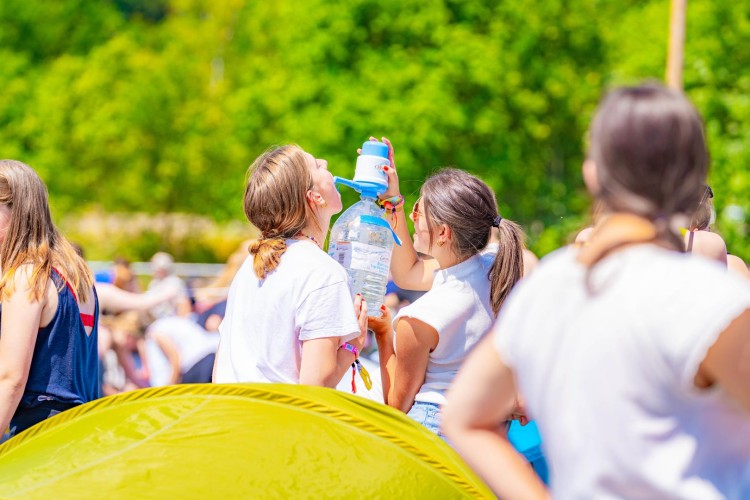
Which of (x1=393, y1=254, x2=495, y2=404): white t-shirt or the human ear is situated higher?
the human ear

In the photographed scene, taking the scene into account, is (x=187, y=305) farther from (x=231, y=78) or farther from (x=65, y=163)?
(x=231, y=78)

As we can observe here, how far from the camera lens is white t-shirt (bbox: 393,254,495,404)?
142 inches

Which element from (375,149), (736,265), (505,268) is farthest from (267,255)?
(736,265)

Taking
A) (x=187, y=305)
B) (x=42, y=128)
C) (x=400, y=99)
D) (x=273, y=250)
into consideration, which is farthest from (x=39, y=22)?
(x=273, y=250)

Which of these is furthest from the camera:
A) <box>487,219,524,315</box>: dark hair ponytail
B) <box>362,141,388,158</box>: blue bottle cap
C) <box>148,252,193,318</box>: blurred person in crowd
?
<box>148,252,193,318</box>: blurred person in crowd

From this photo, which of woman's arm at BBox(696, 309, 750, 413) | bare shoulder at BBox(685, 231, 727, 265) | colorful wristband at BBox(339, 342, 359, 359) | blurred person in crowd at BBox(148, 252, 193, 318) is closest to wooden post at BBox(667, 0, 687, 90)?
blurred person in crowd at BBox(148, 252, 193, 318)

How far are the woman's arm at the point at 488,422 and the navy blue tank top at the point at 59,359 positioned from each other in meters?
2.00

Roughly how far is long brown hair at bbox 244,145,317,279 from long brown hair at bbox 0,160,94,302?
0.71 m

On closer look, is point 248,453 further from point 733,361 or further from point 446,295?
point 733,361

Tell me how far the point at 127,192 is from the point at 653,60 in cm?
1556

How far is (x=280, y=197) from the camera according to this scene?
3.42m

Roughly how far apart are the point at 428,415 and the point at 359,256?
626 millimetres

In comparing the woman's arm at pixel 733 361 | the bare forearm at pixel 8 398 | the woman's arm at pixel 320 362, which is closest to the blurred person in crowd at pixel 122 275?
the bare forearm at pixel 8 398

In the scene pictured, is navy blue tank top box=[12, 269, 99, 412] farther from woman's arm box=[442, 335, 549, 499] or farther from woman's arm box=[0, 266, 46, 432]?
woman's arm box=[442, 335, 549, 499]
